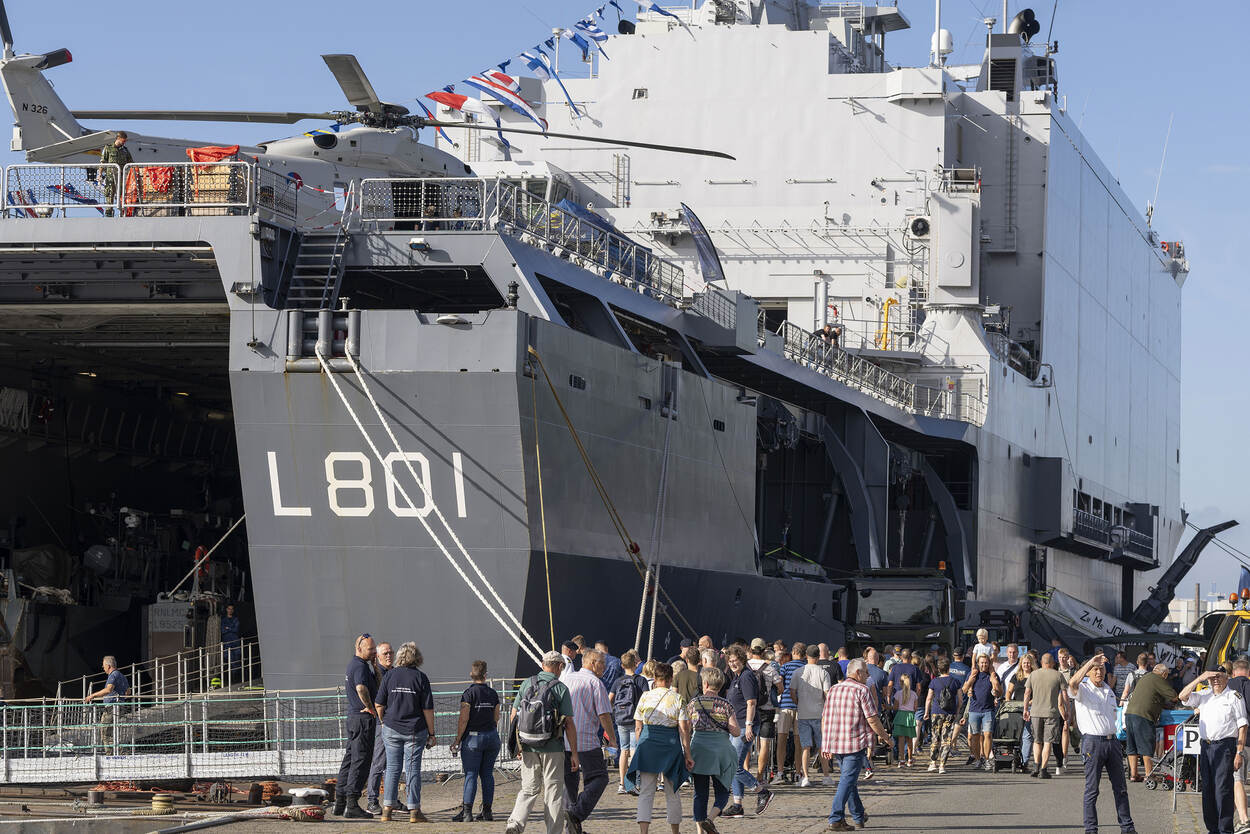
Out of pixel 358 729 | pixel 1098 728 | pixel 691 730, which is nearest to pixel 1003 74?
pixel 1098 728

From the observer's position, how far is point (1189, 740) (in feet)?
48.5

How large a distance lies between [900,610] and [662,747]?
1680 centimetres

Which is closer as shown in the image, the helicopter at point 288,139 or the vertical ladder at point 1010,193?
the helicopter at point 288,139

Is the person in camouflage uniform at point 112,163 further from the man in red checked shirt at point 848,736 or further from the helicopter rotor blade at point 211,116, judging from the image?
the man in red checked shirt at point 848,736

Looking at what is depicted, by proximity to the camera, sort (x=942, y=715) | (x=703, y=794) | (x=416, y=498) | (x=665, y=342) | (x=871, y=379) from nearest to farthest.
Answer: (x=703, y=794)
(x=416, y=498)
(x=942, y=715)
(x=665, y=342)
(x=871, y=379)

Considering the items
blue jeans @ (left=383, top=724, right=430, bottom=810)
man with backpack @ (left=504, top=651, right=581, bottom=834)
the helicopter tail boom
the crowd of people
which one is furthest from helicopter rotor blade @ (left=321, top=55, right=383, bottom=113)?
man with backpack @ (left=504, top=651, right=581, bottom=834)

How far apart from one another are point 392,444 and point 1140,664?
9667 millimetres

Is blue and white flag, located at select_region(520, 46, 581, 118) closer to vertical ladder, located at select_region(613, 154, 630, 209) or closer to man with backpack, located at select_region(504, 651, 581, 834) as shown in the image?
vertical ladder, located at select_region(613, 154, 630, 209)

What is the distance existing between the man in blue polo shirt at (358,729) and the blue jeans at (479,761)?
2.82 ft

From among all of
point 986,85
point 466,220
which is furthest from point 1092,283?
point 466,220

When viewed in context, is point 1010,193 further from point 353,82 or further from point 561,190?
point 353,82

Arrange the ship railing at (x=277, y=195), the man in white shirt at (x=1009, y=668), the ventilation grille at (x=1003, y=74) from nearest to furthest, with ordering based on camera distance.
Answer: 1. the man in white shirt at (x=1009, y=668)
2. the ship railing at (x=277, y=195)
3. the ventilation grille at (x=1003, y=74)

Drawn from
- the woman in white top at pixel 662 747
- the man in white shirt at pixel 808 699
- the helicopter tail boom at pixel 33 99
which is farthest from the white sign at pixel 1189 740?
the helicopter tail boom at pixel 33 99

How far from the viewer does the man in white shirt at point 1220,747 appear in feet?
42.0
